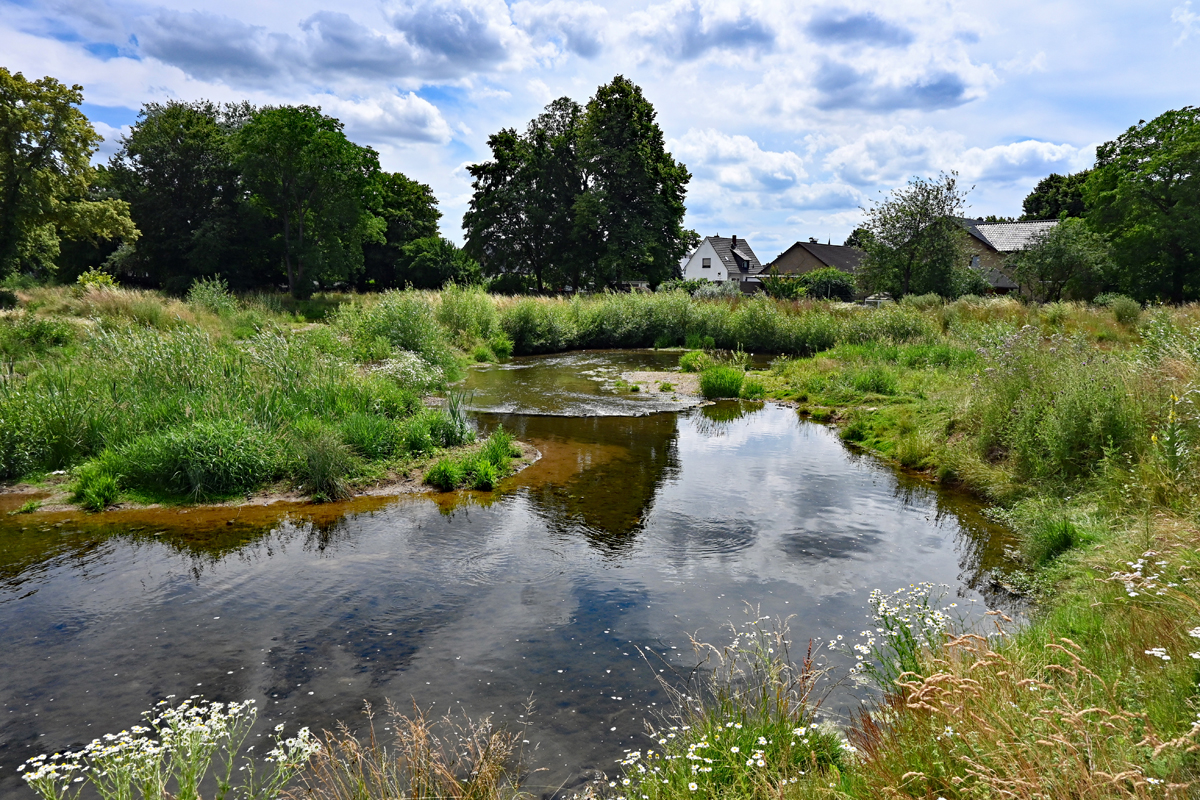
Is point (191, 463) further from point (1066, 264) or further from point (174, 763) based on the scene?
point (1066, 264)

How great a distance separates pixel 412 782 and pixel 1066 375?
1017 cm

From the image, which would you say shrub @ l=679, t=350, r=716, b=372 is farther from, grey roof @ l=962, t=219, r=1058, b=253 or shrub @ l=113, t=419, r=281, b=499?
grey roof @ l=962, t=219, r=1058, b=253

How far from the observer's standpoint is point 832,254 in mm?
72188

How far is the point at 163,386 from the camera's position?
38.0 ft

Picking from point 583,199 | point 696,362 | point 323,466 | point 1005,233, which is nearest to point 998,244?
point 1005,233

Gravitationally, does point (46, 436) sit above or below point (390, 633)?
above

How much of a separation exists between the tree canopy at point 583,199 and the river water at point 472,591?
3508cm

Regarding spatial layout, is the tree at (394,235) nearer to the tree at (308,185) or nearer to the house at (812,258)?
the tree at (308,185)

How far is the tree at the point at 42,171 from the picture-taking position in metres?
28.7

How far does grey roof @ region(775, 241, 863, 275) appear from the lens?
69.8 m

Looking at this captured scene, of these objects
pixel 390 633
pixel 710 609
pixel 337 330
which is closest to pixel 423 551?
pixel 390 633

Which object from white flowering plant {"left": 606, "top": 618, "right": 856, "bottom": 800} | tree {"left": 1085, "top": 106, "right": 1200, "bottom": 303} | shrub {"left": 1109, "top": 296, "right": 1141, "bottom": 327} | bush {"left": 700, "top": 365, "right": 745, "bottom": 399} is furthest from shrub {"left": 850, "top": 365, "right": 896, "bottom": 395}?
tree {"left": 1085, "top": 106, "right": 1200, "bottom": 303}

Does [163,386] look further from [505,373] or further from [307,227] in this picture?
[307,227]

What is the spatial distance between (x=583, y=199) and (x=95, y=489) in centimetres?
3749
